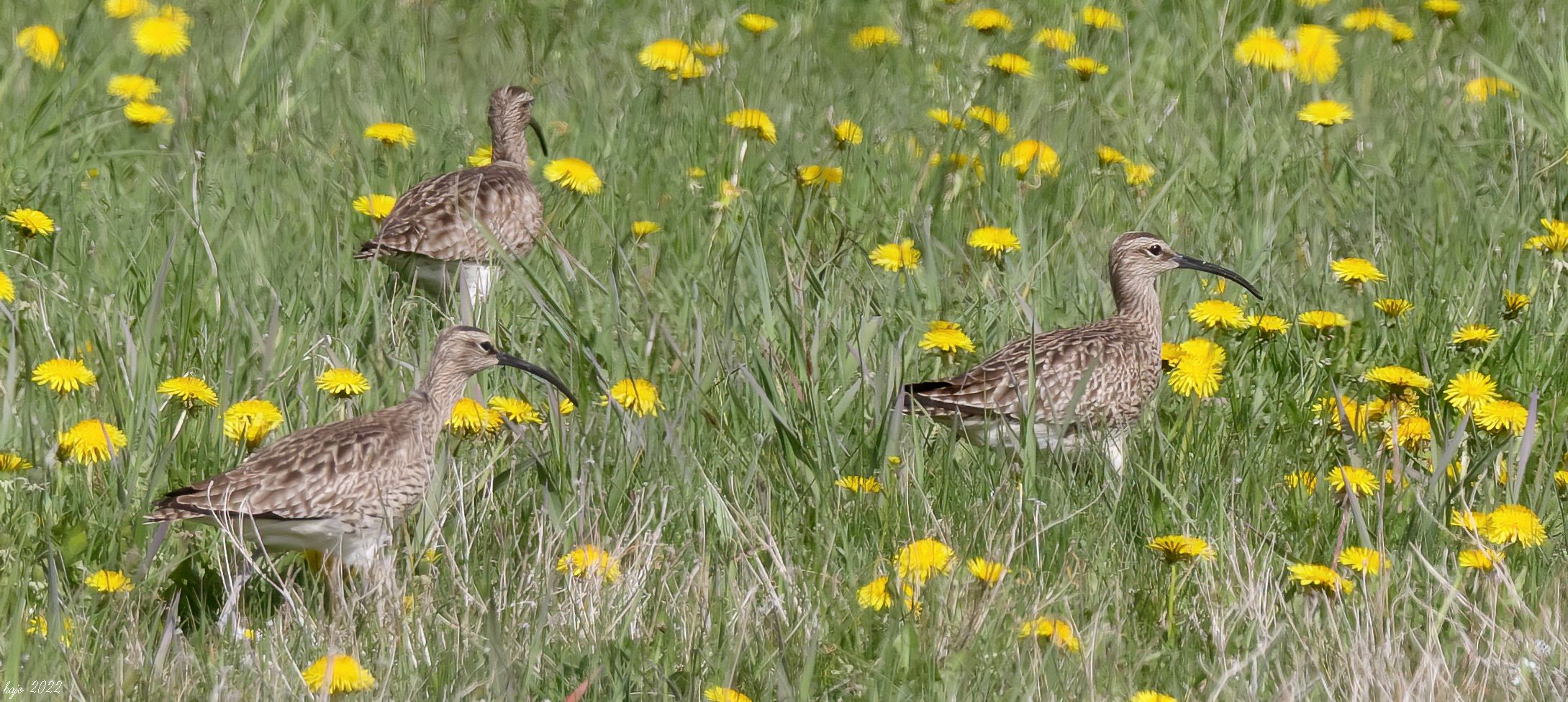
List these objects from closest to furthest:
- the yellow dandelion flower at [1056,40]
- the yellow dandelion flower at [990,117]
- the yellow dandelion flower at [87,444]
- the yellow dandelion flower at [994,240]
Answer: the yellow dandelion flower at [87,444]
the yellow dandelion flower at [994,240]
the yellow dandelion flower at [990,117]
the yellow dandelion flower at [1056,40]

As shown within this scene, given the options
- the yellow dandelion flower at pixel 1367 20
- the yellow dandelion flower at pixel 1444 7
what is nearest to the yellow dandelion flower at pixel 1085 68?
the yellow dandelion flower at pixel 1367 20

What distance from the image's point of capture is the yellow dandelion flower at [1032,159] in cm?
739

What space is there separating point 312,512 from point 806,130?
3.89 m

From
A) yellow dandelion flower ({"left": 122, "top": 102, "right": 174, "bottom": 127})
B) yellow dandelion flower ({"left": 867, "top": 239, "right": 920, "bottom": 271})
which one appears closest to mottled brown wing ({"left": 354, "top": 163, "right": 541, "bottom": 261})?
yellow dandelion flower ({"left": 122, "top": 102, "right": 174, "bottom": 127})

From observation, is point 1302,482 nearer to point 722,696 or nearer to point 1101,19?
point 722,696

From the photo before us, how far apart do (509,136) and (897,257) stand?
1902mm

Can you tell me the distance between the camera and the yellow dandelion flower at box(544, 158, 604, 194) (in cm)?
681

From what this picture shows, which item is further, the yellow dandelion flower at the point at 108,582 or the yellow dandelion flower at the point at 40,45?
the yellow dandelion flower at the point at 40,45

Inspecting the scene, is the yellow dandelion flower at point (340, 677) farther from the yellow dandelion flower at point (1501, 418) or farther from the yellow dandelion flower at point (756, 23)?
the yellow dandelion flower at point (756, 23)

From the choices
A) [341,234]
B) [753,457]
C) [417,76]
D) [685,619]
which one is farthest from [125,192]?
[685,619]

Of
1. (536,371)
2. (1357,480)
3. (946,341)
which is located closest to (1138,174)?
(946,341)

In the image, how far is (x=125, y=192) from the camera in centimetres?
711

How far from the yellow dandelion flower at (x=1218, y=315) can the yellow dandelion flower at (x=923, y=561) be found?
71.9 inches

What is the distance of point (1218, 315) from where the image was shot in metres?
5.69
